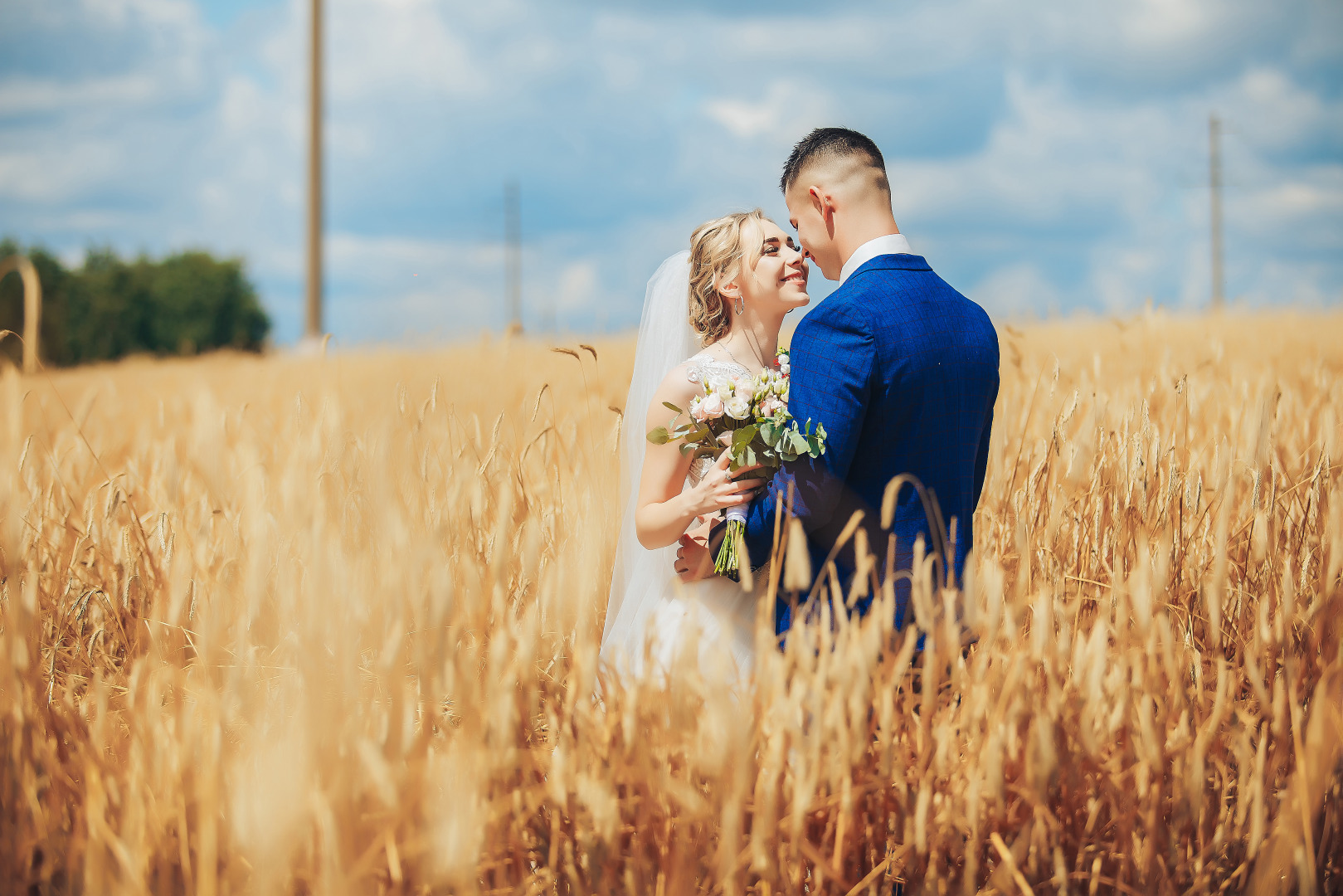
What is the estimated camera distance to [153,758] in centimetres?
141

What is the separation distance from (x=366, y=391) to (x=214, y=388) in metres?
6.26

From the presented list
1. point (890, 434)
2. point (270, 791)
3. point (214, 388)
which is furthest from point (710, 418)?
point (214, 388)

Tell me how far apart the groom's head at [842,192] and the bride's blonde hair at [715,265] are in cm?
25

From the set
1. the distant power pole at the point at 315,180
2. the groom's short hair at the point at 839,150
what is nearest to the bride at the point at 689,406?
the groom's short hair at the point at 839,150

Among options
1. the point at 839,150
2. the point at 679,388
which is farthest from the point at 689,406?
the point at 839,150

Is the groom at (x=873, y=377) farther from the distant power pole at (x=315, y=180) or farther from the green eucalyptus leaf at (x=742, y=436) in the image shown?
the distant power pole at (x=315, y=180)

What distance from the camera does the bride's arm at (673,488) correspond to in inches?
74.9

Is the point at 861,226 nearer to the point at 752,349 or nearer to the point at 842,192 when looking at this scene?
the point at 842,192

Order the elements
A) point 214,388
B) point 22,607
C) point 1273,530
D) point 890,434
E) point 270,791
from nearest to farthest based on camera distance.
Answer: point 270,791 → point 22,607 → point 890,434 → point 1273,530 → point 214,388

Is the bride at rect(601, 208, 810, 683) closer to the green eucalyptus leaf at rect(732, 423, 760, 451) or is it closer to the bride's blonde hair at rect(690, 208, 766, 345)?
the bride's blonde hair at rect(690, 208, 766, 345)

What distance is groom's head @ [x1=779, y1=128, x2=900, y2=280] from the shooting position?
1932 mm

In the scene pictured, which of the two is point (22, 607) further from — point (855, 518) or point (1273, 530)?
point (1273, 530)

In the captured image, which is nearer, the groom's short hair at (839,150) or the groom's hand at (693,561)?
the groom's short hair at (839,150)

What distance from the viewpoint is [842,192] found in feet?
6.36
